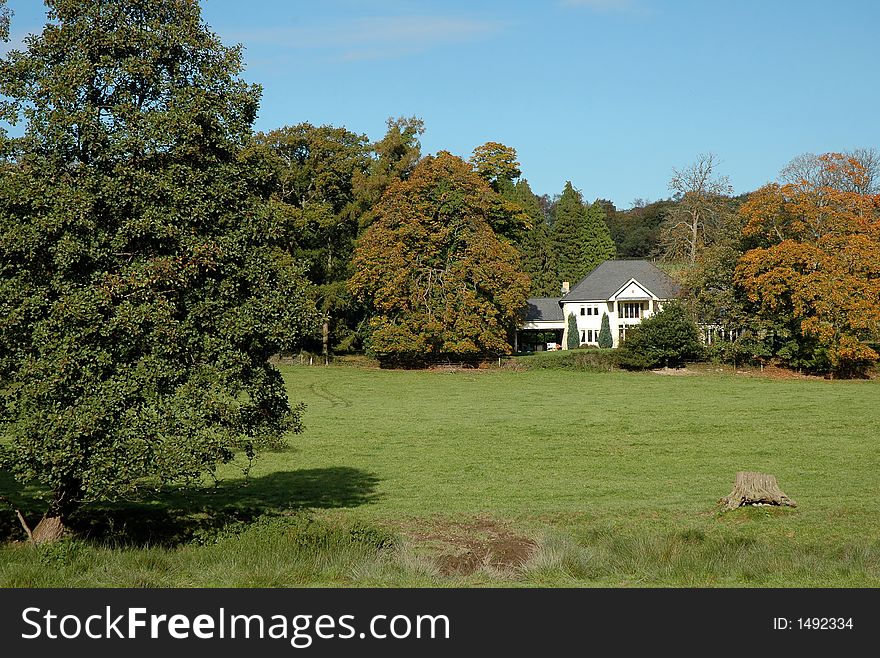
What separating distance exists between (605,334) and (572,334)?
3.59 m

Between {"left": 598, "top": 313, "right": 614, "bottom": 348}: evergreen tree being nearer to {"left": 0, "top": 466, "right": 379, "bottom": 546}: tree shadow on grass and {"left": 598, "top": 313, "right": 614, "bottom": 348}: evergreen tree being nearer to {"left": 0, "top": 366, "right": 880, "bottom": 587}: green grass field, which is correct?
{"left": 0, "top": 366, "right": 880, "bottom": 587}: green grass field

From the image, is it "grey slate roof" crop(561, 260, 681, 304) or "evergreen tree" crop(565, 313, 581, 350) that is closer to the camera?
"grey slate roof" crop(561, 260, 681, 304)

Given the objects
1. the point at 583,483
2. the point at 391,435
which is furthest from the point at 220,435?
the point at 391,435

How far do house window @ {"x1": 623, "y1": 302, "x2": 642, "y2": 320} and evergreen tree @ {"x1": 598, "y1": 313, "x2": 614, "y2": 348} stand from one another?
5.53 ft

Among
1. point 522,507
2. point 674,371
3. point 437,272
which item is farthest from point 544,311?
point 522,507

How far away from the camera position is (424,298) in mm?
58281

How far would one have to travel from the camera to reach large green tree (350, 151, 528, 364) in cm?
5784

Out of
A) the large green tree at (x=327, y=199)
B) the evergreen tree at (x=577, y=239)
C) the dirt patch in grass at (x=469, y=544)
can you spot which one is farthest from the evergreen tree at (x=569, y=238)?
the dirt patch in grass at (x=469, y=544)

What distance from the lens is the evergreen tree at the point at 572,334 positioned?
77375 millimetres

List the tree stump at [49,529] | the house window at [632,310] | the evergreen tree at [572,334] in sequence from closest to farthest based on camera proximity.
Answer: the tree stump at [49,529] → the house window at [632,310] → the evergreen tree at [572,334]

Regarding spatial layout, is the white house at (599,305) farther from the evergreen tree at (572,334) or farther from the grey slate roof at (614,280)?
the evergreen tree at (572,334)

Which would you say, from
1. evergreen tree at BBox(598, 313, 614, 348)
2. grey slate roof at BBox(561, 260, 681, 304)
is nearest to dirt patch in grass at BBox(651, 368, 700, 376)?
grey slate roof at BBox(561, 260, 681, 304)

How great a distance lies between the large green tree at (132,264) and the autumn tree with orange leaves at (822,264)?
44142mm

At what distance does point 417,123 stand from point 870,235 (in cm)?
3367
